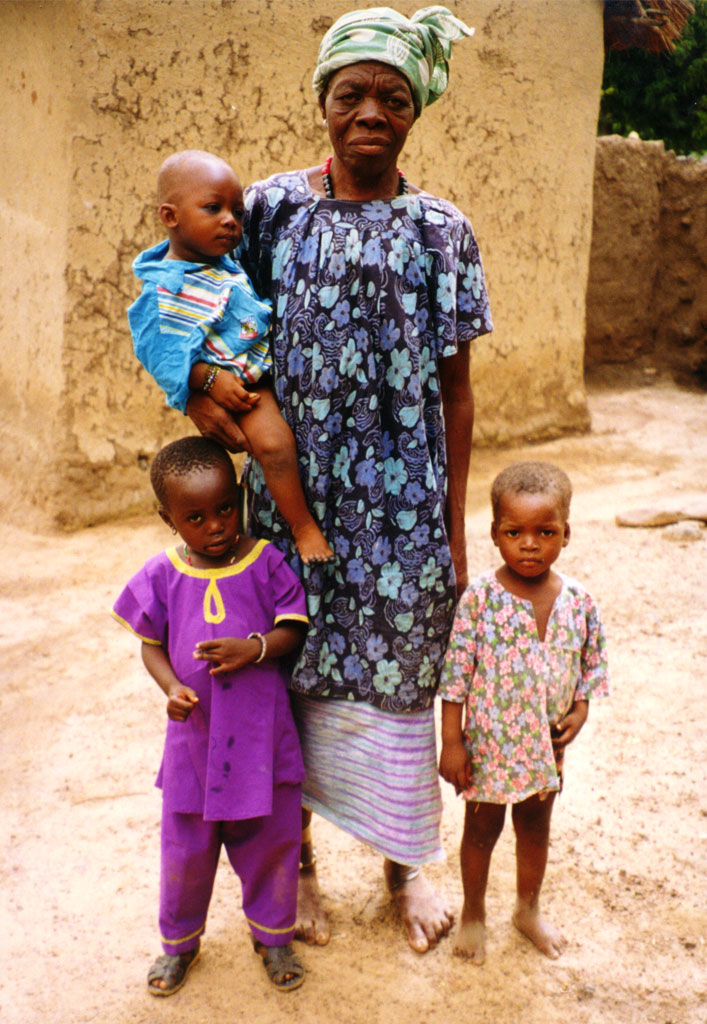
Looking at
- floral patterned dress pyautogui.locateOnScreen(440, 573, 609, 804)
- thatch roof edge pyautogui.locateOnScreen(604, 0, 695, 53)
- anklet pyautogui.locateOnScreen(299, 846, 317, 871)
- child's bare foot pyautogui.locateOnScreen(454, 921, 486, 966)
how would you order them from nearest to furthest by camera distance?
floral patterned dress pyautogui.locateOnScreen(440, 573, 609, 804), child's bare foot pyautogui.locateOnScreen(454, 921, 486, 966), anklet pyautogui.locateOnScreen(299, 846, 317, 871), thatch roof edge pyautogui.locateOnScreen(604, 0, 695, 53)

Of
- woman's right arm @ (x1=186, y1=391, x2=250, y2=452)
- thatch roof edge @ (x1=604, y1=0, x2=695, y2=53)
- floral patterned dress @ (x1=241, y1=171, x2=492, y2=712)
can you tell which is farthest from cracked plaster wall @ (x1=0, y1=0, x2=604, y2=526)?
woman's right arm @ (x1=186, y1=391, x2=250, y2=452)

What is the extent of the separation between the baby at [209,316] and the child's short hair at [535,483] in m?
0.41

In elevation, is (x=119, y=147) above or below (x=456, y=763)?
above

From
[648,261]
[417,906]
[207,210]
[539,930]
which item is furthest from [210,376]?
[648,261]

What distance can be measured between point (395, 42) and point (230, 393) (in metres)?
0.72

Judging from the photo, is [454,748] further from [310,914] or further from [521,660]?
[310,914]

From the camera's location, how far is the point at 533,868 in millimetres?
2076

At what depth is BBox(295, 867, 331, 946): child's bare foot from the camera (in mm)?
2148

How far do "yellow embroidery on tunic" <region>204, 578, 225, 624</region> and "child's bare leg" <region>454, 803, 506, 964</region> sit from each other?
0.73 meters

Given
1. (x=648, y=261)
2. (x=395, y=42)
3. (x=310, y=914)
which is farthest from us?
(x=648, y=261)

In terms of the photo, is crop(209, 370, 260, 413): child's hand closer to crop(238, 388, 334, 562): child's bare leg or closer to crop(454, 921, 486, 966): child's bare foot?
crop(238, 388, 334, 562): child's bare leg

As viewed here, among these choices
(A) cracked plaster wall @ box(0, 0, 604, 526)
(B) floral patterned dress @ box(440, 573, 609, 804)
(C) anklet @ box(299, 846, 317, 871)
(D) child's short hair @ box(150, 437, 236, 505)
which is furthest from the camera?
(A) cracked plaster wall @ box(0, 0, 604, 526)

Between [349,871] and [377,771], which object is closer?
[377,771]

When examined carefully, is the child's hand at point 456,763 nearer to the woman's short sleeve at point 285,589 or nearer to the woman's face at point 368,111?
the woman's short sleeve at point 285,589
